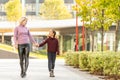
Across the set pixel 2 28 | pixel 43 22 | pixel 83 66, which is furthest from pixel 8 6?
pixel 83 66

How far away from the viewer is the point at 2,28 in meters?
78.2

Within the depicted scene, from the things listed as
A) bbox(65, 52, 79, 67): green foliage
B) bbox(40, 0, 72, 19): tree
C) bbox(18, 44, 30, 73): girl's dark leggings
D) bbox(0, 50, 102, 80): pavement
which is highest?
bbox(18, 44, 30, 73): girl's dark leggings

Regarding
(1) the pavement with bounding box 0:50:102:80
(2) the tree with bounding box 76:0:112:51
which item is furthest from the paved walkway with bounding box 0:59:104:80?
(2) the tree with bounding box 76:0:112:51

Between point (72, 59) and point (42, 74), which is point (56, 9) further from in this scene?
point (42, 74)

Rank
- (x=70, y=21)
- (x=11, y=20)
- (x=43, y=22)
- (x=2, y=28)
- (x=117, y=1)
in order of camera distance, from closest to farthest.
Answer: (x=117, y=1)
(x=70, y=21)
(x=43, y=22)
(x=2, y=28)
(x=11, y=20)

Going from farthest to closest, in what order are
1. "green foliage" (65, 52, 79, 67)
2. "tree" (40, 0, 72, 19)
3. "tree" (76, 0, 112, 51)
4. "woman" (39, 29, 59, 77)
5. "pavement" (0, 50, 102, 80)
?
"tree" (40, 0, 72, 19)
"tree" (76, 0, 112, 51)
"green foliage" (65, 52, 79, 67)
"woman" (39, 29, 59, 77)
"pavement" (0, 50, 102, 80)

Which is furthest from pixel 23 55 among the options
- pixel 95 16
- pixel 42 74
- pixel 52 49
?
pixel 95 16

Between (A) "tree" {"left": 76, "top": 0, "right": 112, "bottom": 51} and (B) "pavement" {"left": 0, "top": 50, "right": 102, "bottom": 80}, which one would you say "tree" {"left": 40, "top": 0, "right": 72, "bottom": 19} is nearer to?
(A) "tree" {"left": 76, "top": 0, "right": 112, "bottom": 51}

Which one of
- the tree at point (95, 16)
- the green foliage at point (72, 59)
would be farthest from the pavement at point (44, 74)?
the tree at point (95, 16)

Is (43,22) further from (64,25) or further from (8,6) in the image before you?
(8,6)

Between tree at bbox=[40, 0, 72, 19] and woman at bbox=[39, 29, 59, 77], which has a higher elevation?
woman at bbox=[39, 29, 59, 77]

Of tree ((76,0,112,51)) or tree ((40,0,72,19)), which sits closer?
tree ((76,0,112,51))

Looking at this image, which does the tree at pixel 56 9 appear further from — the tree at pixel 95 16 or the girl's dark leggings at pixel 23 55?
the girl's dark leggings at pixel 23 55

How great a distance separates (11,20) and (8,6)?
Answer: 2.82 meters
